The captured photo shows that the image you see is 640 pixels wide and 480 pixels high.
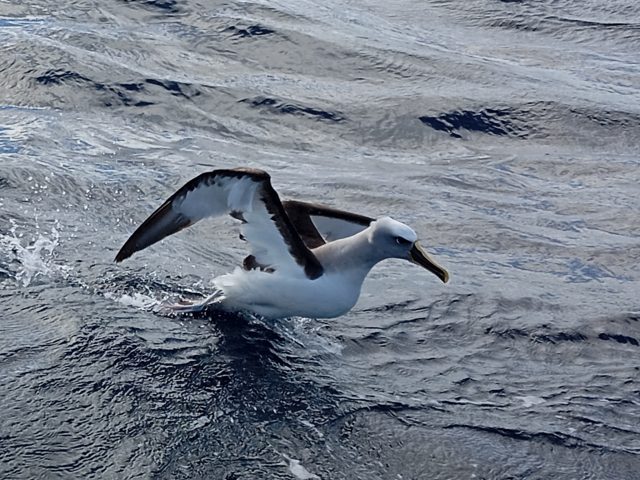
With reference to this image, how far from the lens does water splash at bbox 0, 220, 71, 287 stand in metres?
9.01

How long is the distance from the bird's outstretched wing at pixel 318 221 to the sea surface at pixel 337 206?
649mm

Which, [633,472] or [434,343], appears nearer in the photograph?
[633,472]

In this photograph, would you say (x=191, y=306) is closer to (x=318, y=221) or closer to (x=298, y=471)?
(x=318, y=221)

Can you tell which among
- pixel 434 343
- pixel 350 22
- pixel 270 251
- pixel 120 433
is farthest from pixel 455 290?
pixel 350 22

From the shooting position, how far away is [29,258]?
9.30m

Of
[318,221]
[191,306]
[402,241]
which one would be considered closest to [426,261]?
[402,241]

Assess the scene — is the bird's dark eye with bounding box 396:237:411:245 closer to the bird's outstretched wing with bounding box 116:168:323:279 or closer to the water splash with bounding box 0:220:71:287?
the bird's outstretched wing with bounding box 116:168:323:279

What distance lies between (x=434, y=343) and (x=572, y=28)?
1220 centimetres

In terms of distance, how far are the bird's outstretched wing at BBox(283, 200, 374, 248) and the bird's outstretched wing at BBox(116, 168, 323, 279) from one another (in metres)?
0.79

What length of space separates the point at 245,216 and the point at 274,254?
1.31ft

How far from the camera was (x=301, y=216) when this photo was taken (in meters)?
9.69

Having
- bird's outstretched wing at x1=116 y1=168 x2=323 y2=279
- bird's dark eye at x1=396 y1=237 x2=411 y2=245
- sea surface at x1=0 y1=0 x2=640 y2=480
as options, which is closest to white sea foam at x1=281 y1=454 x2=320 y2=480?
sea surface at x1=0 y1=0 x2=640 y2=480

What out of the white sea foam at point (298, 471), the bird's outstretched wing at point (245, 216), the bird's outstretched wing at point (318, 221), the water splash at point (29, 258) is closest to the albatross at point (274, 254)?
the bird's outstretched wing at point (245, 216)

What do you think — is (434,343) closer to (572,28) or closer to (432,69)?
(432,69)
